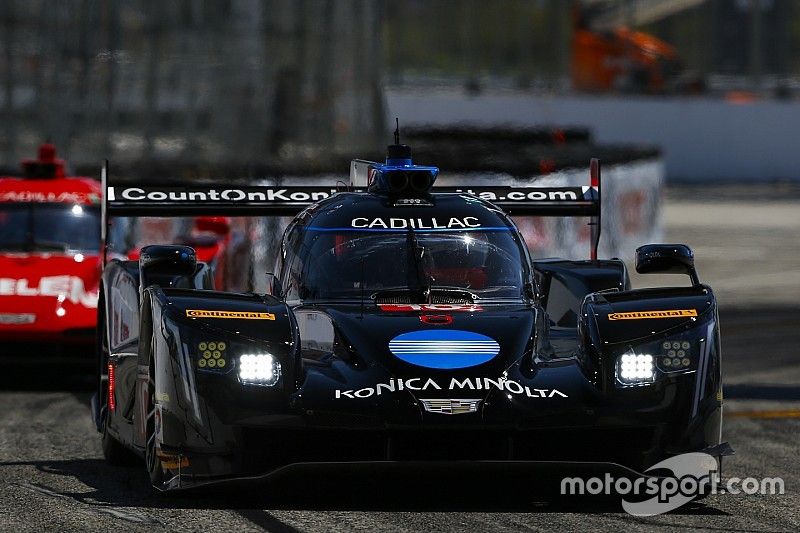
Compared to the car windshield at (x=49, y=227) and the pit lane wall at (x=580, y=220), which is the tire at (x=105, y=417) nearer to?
the car windshield at (x=49, y=227)

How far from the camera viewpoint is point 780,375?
515 inches

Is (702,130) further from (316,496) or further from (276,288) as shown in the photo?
(316,496)

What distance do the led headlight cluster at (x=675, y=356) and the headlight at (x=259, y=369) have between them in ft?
4.97

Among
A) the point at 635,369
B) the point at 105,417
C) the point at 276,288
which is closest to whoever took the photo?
the point at 635,369

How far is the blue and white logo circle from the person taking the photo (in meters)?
7.16

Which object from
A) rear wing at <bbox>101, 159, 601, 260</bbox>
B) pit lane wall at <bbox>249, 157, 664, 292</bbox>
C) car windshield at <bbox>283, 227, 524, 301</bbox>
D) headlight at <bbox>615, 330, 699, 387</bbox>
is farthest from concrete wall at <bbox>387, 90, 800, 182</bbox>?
headlight at <bbox>615, 330, 699, 387</bbox>

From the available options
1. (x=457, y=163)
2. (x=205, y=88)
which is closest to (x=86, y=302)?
(x=457, y=163)

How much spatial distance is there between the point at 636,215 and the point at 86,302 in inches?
517

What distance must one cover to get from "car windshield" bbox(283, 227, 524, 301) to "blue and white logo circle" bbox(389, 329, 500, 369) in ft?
2.70

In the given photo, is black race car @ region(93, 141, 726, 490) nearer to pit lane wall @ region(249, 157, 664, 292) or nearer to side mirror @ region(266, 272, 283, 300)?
side mirror @ region(266, 272, 283, 300)

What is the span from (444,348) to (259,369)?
2.45 ft

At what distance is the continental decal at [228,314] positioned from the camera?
7219 mm

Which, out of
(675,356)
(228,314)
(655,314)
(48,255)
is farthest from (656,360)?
(48,255)

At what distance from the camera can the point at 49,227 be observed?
13.1 metres
